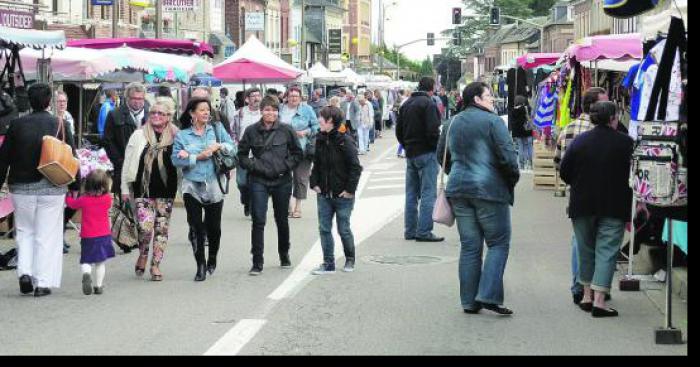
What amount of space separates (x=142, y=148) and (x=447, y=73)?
72.6m

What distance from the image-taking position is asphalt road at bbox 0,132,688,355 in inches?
342

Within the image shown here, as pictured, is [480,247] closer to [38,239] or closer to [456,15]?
[38,239]

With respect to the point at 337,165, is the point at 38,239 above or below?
below

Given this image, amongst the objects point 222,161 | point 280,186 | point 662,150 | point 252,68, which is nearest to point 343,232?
point 280,186

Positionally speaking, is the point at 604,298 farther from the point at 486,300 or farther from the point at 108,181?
the point at 108,181

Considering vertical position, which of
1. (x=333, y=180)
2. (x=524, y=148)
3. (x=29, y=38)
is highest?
(x=29, y=38)

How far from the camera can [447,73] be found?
3307 inches

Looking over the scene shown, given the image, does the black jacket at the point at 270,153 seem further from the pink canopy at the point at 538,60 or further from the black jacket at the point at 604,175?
the pink canopy at the point at 538,60

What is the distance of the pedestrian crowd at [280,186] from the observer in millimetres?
10016

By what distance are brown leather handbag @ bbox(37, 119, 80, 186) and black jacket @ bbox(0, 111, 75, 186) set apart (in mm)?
86

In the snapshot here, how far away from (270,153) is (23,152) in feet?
8.08

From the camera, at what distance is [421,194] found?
614 inches

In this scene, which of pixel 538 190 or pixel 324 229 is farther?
pixel 538 190

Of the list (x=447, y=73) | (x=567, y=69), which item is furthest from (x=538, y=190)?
(x=447, y=73)
